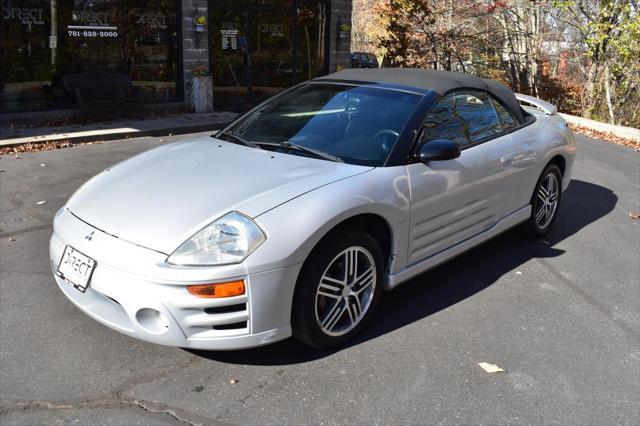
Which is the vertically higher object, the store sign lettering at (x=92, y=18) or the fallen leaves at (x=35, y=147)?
the store sign lettering at (x=92, y=18)

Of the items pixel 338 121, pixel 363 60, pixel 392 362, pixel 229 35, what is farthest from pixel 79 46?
pixel 363 60

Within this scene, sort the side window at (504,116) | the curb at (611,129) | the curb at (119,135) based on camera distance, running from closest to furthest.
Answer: the side window at (504,116) < the curb at (119,135) < the curb at (611,129)

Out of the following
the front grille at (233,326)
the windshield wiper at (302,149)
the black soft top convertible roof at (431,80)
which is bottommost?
the front grille at (233,326)

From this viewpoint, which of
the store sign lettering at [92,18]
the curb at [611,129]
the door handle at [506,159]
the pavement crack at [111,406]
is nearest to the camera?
the pavement crack at [111,406]

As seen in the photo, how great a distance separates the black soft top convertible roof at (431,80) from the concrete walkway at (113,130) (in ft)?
18.8

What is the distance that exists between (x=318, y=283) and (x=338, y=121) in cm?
136

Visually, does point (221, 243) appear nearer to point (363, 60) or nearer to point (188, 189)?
point (188, 189)

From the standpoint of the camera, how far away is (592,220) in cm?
616

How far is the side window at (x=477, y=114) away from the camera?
4.23 m

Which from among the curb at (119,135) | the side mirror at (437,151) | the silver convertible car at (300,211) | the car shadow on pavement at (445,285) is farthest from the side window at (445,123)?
the curb at (119,135)

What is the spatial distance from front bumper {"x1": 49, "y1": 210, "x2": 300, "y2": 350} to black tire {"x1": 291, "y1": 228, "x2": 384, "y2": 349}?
0.27 feet

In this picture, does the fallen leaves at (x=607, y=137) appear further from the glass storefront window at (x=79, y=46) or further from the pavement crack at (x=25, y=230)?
the pavement crack at (x=25, y=230)

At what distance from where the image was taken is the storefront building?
1036 centimetres

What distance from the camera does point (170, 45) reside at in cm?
1228
